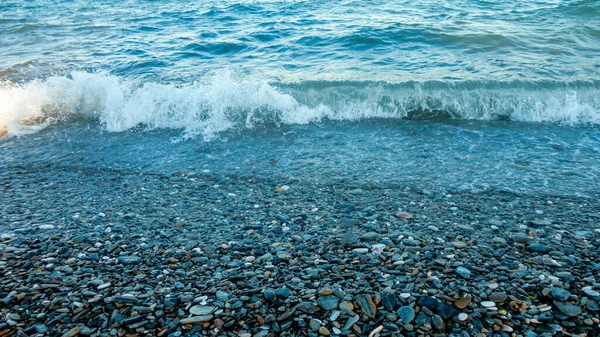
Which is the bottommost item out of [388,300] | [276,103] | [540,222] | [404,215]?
[540,222]

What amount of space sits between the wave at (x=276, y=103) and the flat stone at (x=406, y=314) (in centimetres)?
584

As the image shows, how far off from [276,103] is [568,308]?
6.81m

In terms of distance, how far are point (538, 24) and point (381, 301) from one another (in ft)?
43.5

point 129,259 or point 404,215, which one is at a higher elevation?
point 129,259

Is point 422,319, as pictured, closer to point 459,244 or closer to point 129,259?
point 459,244

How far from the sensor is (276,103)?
9.34 meters

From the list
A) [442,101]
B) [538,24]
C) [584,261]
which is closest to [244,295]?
[584,261]

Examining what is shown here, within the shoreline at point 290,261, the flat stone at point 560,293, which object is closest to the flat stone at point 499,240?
the shoreline at point 290,261

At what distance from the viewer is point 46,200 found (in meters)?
6.04

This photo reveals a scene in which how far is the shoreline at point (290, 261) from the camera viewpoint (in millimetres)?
3568

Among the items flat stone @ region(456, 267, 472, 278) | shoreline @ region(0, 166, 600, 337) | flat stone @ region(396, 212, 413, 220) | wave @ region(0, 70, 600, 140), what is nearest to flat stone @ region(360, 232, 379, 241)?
shoreline @ region(0, 166, 600, 337)

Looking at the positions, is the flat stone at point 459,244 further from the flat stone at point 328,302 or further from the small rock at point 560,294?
the flat stone at point 328,302

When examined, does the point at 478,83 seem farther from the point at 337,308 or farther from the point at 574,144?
the point at 337,308

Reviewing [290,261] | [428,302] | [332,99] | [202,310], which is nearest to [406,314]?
[428,302]
